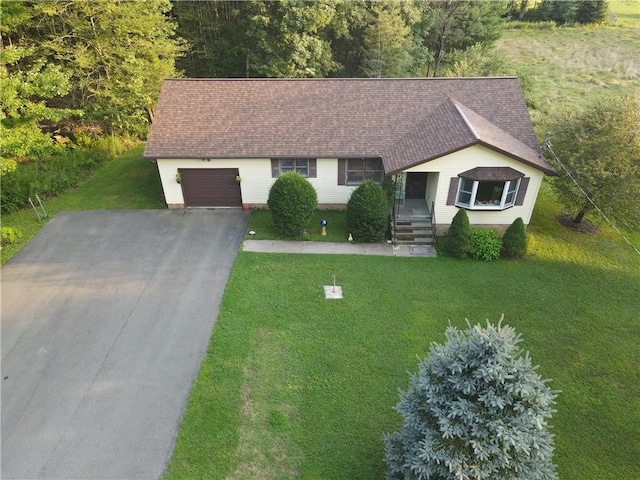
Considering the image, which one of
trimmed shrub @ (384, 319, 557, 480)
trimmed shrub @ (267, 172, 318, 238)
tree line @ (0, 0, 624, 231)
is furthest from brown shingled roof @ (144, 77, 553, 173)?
trimmed shrub @ (384, 319, 557, 480)

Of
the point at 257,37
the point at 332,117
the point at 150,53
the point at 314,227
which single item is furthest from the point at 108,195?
the point at 257,37

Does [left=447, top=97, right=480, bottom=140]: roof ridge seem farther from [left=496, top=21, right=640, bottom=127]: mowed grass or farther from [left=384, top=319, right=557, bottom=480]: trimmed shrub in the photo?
[left=496, top=21, right=640, bottom=127]: mowed grass

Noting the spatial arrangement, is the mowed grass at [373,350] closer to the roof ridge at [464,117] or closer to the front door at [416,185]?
the front door at [416,185]

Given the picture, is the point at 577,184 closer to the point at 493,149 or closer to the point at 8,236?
the point at 493,149

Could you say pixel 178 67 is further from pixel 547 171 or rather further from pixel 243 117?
pixel 547 171

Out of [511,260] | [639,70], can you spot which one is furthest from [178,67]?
[639,70]

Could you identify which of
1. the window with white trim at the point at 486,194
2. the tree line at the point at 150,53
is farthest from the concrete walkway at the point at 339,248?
the tree line at the point at 150,53
